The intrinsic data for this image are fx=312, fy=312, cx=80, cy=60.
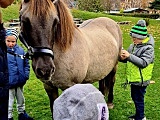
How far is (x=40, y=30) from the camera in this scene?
280 centimetres

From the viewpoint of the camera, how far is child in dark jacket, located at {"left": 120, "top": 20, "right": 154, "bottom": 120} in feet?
12.0

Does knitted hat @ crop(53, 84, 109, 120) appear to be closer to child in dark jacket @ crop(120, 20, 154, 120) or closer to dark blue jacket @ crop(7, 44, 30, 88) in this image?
child in dark jacket @ crop(120, 20, 154, 120)

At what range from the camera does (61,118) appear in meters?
1.44

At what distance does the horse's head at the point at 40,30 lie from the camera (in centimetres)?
281

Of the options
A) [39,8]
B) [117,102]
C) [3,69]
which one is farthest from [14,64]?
[117,102]

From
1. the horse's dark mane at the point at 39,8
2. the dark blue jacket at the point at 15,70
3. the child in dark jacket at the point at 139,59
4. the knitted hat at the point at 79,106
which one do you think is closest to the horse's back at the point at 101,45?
the child in dark jacket at the point at 139,59

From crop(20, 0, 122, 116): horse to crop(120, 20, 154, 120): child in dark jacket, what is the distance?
1.17ft

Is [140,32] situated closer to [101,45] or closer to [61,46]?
[101,45]

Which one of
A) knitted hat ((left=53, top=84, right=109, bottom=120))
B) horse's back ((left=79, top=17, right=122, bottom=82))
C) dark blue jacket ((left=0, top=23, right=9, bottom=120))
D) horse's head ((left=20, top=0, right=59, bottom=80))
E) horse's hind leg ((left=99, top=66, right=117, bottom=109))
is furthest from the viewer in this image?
horse's hind leg ((left=99, top=66, right=117, bottom=109))

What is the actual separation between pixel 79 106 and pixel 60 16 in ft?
5.92

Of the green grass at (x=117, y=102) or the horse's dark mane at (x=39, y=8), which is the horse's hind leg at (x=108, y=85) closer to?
the green grass at (x=117, y=102)

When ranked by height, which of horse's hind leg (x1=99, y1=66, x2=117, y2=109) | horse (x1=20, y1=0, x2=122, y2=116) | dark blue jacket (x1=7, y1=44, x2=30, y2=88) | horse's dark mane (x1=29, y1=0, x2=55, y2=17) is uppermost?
horse's dark mane (x1=29, y1=0, x2=55, y2=17)

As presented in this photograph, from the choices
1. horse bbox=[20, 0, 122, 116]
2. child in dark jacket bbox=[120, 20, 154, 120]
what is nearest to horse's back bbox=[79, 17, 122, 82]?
horse bbox=[20, 0, 122, 116]

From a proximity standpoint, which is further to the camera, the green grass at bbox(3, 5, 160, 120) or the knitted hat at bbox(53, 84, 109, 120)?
the green grass at bbox(3, 5, 160, 120)
